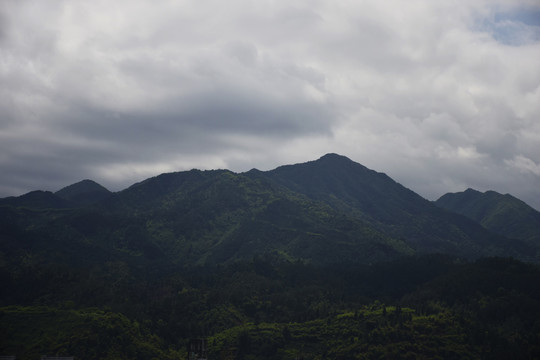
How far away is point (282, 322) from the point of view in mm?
186000

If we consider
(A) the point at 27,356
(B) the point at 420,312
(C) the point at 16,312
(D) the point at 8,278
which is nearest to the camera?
(A) the point at 27,356

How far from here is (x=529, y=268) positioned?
636 ft

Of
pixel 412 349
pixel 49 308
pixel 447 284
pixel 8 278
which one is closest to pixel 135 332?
pixel 49 308

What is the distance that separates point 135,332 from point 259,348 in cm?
4095

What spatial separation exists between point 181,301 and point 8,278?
68598 millimetres

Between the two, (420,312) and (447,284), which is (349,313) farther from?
(447,284)

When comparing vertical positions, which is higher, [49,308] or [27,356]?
[49,308]

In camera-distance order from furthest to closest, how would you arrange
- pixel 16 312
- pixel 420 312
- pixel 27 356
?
pixel 420 312, pixel 16 312, pixel 27 356

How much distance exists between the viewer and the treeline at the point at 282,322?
143375mm

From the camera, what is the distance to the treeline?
143375 millimetres

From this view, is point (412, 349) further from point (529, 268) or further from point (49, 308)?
point (49, 308)

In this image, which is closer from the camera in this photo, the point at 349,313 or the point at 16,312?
the point at 16,312

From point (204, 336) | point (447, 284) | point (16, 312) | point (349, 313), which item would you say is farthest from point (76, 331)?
point (447, 284)

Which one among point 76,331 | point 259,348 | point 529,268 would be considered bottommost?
point 259,348
